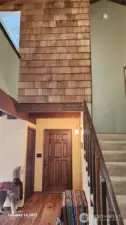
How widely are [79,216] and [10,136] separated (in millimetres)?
2985

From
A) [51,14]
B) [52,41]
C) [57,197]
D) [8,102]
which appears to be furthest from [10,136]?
[51,14]

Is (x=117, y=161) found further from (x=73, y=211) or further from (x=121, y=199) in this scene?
(x=73, y=211)

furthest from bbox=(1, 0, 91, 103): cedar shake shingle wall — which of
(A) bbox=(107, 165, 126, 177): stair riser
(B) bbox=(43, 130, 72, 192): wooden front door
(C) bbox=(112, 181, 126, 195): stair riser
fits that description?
(B) bbox=(43, 130, 72, 192): wooden front door

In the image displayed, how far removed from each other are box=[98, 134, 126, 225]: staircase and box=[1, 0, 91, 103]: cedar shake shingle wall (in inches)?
42.2

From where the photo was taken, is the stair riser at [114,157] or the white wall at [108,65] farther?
the white wall at [108,65]

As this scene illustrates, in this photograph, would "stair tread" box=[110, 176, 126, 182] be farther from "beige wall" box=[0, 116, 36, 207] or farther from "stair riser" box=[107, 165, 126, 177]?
"beige wall" box=[0, 116, 36, 207]

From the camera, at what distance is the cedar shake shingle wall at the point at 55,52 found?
4090 mm

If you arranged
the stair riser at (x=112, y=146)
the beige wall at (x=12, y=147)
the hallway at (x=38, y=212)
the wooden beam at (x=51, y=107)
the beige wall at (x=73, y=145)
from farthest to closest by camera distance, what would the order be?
the beige wall at (x=73, y=145) < the beige wall at (x=12, y=147) < the wooden beam at (x=51, y=107) < the hallway at (x=38, y=212) < the stair riser at (x=112, y=146)

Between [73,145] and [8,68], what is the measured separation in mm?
3771

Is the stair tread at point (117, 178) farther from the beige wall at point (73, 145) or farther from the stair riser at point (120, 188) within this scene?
the beige wall at point (73, 145)

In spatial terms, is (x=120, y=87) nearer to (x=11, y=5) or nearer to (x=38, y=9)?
(x=38, y=9)

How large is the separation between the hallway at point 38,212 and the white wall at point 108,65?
7.80 feet

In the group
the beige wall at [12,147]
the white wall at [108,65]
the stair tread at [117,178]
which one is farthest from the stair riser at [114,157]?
the beige wall at [12,147]

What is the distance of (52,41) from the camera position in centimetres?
429
